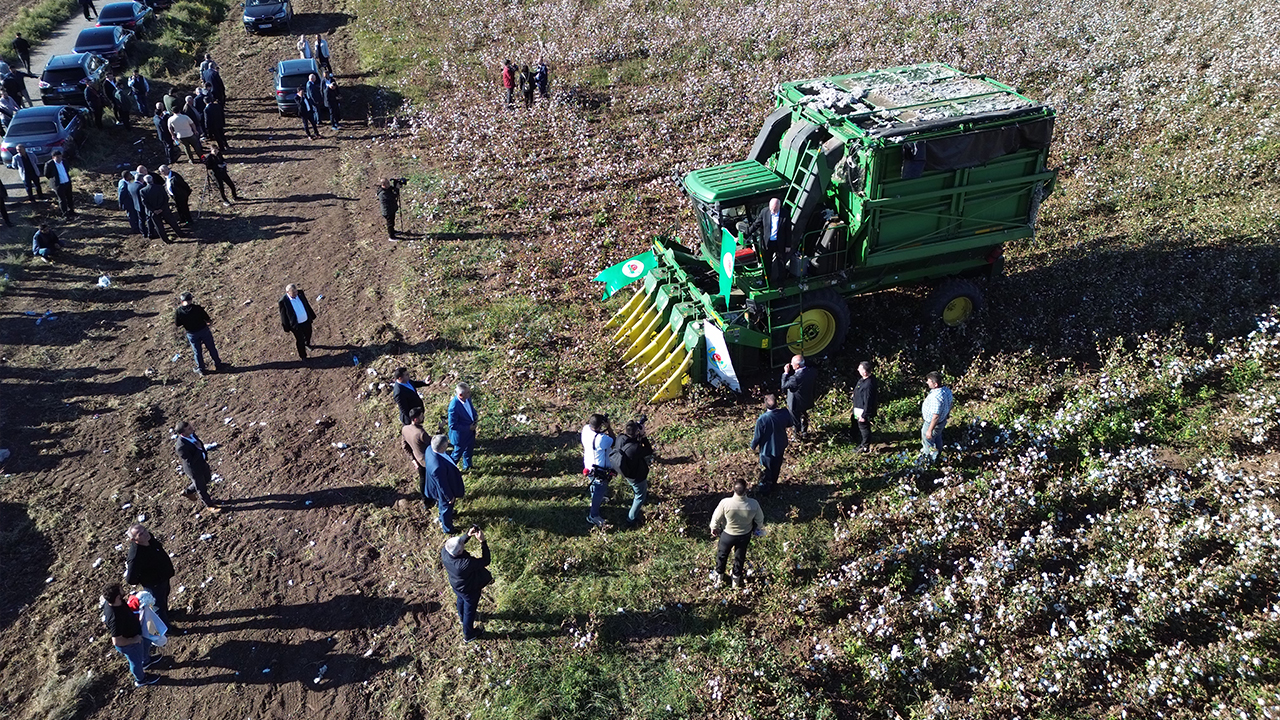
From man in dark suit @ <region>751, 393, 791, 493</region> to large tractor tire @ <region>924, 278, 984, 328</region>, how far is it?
3912mm

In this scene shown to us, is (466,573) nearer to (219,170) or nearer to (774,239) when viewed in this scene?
(774,239)

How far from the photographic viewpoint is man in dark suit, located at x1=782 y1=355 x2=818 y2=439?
10102mm

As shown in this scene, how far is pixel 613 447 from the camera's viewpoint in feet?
30.7

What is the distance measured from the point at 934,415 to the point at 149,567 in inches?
349

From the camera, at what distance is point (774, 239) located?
37.0 feet

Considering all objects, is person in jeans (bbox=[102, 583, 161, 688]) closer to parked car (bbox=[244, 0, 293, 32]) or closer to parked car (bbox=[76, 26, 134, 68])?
parked car (bbox=[76, 26, 134, 68])

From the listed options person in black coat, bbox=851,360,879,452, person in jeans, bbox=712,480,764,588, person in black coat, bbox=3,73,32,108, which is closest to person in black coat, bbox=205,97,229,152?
person in black coat, bbox=3,73,32,108

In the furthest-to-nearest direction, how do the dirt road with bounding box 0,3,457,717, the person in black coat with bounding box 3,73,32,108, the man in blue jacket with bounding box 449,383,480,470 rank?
the person in black coat with bounding box 3,73,32,108 → the man in blue jacket with bounding box 449,383,480,470 → the dirt road with bounding box 0,3,457,717

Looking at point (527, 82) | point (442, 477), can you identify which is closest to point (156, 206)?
point (527, 82)

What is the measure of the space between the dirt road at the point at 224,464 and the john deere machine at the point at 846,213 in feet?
15.3

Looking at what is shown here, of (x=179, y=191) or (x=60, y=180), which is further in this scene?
(x=60, y=180)

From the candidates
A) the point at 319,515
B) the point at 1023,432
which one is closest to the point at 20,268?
the point at 319,515

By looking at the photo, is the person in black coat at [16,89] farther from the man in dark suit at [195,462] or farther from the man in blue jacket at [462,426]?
the man in blue jacket at [462,426]

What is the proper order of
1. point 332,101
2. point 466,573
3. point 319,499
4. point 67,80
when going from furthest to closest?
point 67,80, point 332,101, point 319,499, point 466,573
